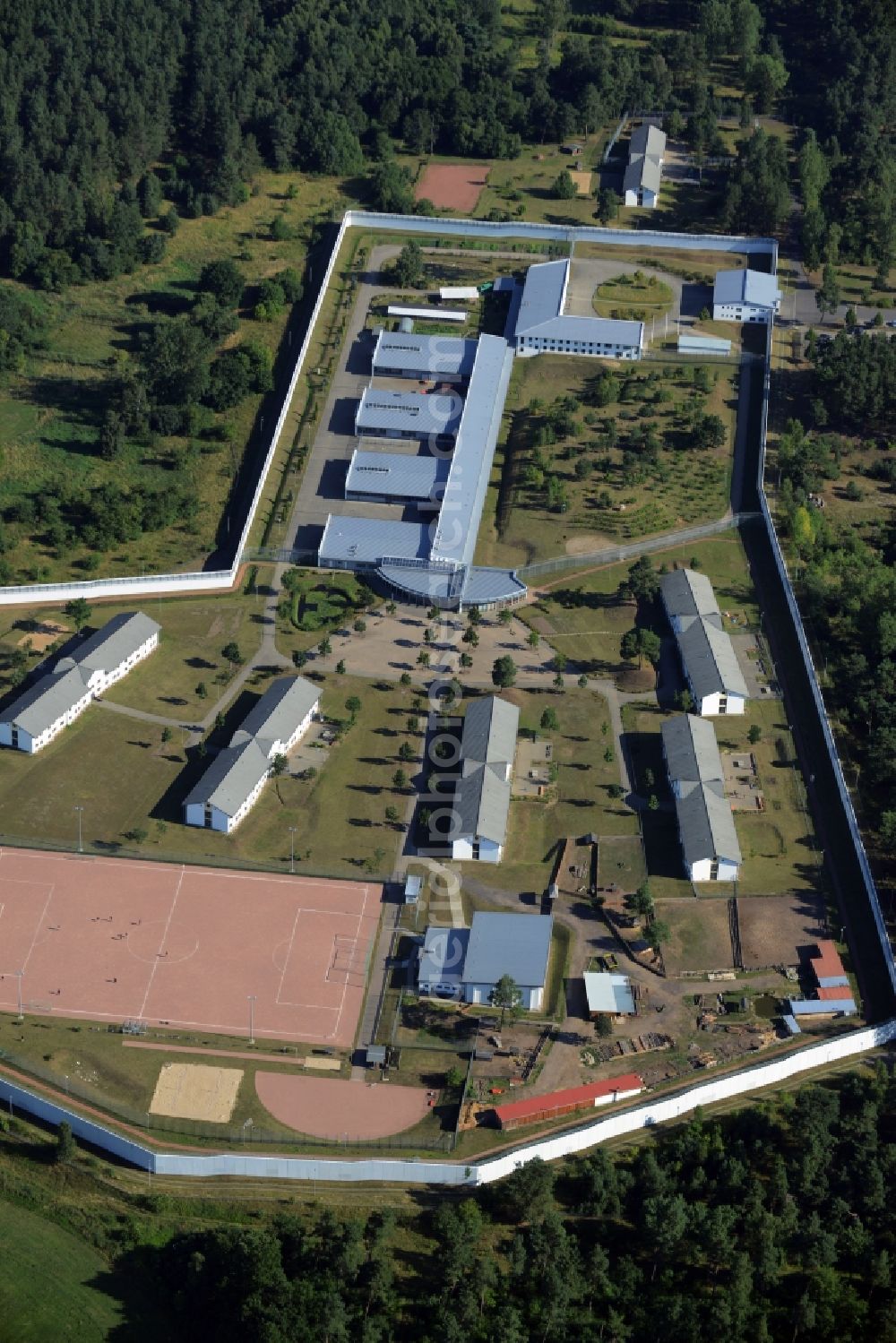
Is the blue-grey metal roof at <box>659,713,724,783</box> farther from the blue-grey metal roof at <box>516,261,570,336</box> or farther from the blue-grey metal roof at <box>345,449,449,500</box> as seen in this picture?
the blue-grey metal roof at <box>516,261,570,336</box>

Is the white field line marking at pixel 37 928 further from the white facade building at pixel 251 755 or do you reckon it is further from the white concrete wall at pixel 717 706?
the white concrete wall at pixel 717 706

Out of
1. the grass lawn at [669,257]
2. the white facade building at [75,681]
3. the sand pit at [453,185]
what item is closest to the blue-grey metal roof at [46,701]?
the white facade building at [75,681]

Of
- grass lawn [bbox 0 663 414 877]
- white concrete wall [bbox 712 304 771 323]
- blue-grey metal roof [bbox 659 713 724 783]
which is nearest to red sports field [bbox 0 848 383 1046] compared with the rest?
grass lawn [bbox 0 663 414 877]

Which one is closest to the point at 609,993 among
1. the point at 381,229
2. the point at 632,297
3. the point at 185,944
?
the point at 185,944

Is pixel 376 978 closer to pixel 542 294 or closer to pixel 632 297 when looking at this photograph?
pixel 542 294

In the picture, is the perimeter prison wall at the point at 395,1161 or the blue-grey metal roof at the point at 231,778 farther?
the blue-grey metal roof at the point at 231,778

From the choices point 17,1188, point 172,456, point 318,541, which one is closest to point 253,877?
point 17,1188

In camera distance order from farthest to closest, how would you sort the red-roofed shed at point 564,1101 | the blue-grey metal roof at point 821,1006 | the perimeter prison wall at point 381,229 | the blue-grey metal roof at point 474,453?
the blue-grey metal roof at point 474,453 → the perimeter prison wall at point 381,229 → the blue-grey metal roof at point 821,1006 → the red-roofed shed at point 564,1101
